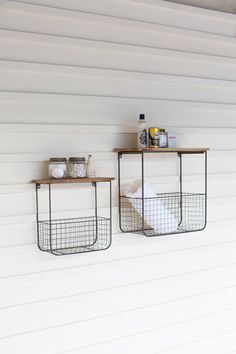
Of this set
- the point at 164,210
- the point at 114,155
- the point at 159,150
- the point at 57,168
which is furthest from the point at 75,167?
the point at 164,210

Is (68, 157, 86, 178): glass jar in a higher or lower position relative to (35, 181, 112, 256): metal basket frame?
higher

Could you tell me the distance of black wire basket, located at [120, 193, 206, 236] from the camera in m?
2.24

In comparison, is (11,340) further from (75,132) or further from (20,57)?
(20,57)

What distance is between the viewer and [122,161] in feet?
7.58

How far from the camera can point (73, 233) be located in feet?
7.08

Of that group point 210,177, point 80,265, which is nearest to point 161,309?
point 80,265

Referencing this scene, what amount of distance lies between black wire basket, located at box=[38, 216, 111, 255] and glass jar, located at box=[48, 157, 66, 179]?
0.24 meters

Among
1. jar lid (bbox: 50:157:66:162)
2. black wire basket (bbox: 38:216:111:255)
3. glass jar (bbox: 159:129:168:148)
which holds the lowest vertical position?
black wire basket (bbox: 38:216:111:255)

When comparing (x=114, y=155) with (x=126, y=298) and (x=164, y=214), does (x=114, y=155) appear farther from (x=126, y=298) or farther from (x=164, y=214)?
(x=126, y=298)

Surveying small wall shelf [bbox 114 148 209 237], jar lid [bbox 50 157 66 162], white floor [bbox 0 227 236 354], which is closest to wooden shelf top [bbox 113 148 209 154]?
small wall shelf [bbox 114 148 209 237]

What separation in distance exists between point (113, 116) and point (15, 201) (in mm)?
673

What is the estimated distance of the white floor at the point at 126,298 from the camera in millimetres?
2029

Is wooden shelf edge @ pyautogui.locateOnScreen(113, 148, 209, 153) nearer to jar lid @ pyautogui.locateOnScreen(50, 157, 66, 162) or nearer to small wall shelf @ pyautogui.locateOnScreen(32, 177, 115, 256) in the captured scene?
small wall shelf @ pyautogui.locateOnScreen(32, 177, 115, 256)

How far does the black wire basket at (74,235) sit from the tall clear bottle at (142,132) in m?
0.42
